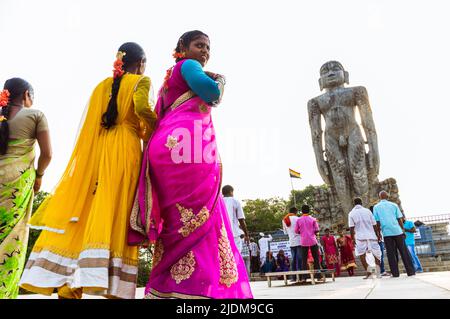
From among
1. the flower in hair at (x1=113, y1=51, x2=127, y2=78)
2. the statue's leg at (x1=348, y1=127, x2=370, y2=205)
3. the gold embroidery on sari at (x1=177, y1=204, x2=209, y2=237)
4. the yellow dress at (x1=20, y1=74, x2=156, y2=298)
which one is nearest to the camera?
the yellow dress at (x1=20, y1=74, x2=156, y2=298)

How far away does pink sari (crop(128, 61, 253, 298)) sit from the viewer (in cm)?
205

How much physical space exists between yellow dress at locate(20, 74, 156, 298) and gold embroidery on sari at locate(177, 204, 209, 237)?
301 millimetres

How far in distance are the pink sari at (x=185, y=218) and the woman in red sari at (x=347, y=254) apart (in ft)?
27.8

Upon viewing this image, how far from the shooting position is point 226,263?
2.19 meters

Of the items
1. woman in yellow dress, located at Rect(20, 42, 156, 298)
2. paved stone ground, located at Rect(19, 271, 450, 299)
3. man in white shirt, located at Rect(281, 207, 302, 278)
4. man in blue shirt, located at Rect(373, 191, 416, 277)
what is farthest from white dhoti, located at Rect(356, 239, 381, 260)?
woman in yellow dress, located at Rect(20, 42, 156, 298)

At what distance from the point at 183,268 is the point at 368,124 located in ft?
38.2

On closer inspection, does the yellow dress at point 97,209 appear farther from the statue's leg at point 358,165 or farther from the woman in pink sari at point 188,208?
the statue's leg at point 358,165

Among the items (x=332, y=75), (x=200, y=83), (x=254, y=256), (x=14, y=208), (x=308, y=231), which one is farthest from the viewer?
(x=254, y=256)

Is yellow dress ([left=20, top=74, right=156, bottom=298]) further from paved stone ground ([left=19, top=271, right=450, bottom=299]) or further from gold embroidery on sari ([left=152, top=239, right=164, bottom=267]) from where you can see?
paved stone ground ([left=19, top=271, right=450, bottom=299])

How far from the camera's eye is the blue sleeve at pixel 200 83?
2.27 metres

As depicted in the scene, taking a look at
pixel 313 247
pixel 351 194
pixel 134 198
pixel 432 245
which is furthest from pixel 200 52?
pixel 432 245

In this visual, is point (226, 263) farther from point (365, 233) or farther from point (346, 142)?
point (346, 142)

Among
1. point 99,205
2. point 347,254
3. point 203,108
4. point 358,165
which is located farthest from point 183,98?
point 358,165

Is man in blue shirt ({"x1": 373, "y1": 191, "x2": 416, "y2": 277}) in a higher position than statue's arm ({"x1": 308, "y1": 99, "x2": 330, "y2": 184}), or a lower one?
lower
